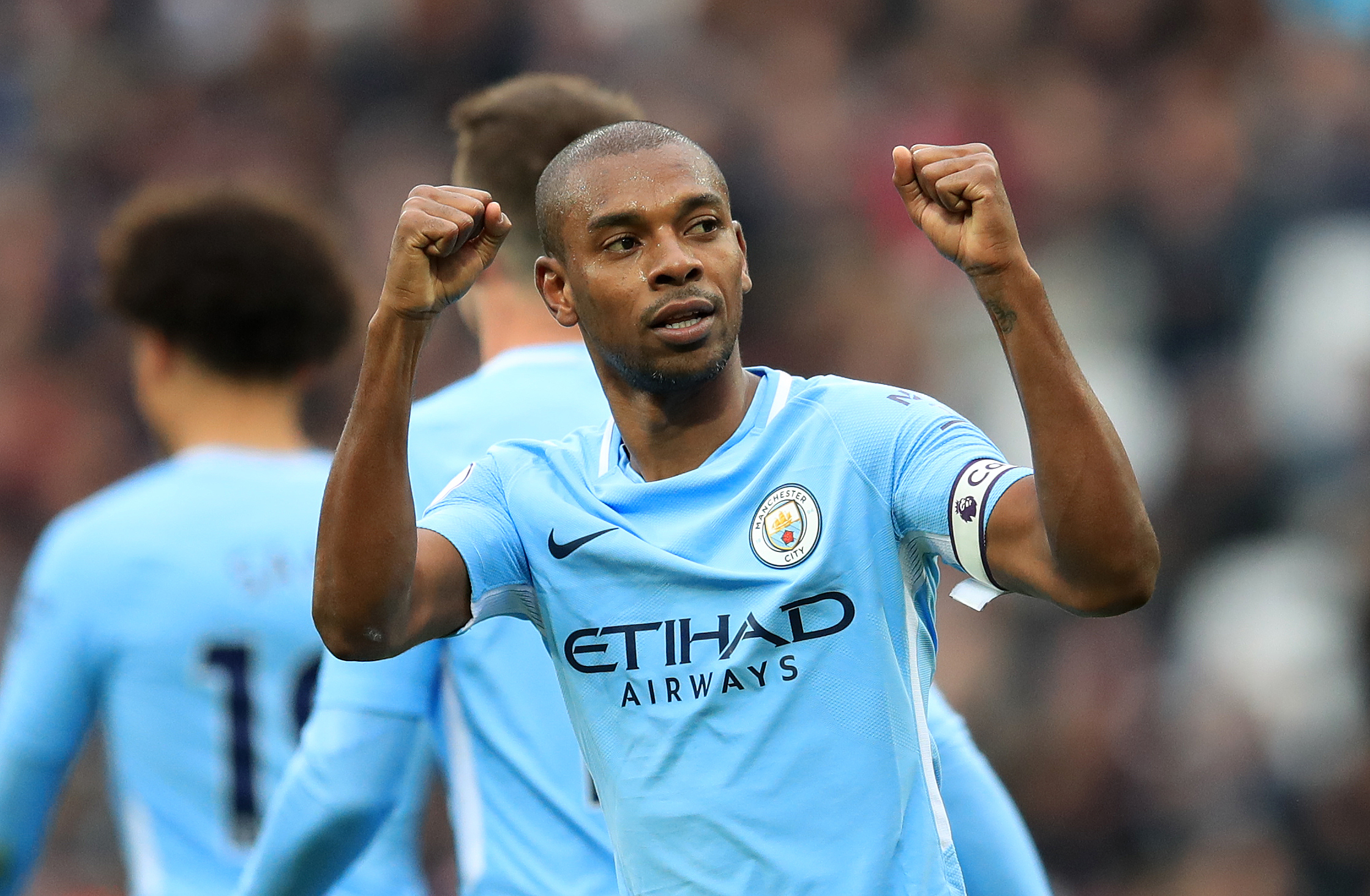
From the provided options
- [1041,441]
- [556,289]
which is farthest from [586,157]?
[1041,441]

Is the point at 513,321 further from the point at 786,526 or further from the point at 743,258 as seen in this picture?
the point at 786,526

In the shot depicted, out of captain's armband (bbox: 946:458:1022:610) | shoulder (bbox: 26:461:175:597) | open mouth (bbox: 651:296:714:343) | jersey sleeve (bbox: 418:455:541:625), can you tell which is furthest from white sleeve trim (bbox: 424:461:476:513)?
shoulder (bbox: 26:461:175:597)

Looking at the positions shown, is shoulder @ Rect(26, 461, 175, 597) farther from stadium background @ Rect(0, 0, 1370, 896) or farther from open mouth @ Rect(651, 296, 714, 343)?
stadium background @ Rect(0, 0, 1370, 896)

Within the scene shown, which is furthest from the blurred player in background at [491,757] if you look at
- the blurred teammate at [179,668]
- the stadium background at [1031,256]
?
the stadium background at [1031,256]

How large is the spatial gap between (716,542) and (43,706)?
2.17 meters

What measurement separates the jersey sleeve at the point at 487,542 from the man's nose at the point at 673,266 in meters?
0.45

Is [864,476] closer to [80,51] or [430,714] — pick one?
[430,714]

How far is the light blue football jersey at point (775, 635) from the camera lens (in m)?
2.57

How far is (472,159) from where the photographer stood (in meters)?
3.99

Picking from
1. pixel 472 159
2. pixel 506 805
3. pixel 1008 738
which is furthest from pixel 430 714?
pixel 1008 738

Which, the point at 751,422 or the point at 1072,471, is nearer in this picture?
the point at 1072,471

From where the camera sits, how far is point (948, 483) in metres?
2.53

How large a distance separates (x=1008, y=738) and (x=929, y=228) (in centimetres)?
585

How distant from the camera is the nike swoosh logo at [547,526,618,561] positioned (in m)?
2.74
